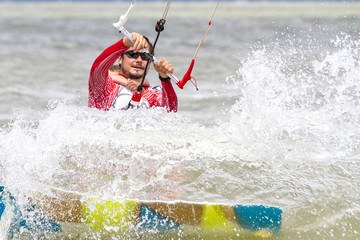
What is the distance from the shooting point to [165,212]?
4137 millimetres

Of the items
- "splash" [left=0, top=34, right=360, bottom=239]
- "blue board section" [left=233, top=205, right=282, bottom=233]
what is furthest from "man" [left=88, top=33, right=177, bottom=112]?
"blue board section" [left=233, top=205, right=282, bottom=233]

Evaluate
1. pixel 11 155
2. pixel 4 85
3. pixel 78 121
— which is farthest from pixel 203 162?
pixel 4 85

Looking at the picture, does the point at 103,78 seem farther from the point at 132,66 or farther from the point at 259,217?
the point at 259,217

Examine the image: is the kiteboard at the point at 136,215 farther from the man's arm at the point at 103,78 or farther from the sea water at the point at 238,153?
the man's arm at the point at 103,78

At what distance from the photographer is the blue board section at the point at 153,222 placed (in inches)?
161

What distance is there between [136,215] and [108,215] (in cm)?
23

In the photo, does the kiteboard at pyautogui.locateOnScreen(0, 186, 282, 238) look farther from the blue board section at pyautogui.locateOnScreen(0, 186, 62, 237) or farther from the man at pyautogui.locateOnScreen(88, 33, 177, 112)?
the man at pyautogui.locateOnScreen(88, 33, 177, 112)

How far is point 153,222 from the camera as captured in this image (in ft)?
13.4

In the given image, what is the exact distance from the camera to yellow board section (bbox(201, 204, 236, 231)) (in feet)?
13.5

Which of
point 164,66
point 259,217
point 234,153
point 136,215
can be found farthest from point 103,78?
point 259,217

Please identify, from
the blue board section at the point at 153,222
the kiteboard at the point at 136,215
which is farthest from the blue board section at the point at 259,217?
the blue board section at the point at 153,222

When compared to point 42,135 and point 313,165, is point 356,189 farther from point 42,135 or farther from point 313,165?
point 42,135

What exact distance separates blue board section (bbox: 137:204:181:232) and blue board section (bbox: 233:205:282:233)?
531 mm

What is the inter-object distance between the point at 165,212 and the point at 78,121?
1.44m
